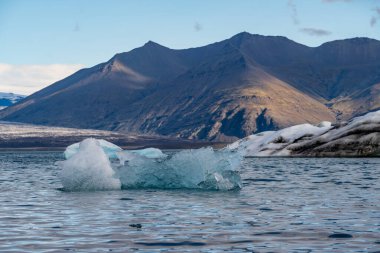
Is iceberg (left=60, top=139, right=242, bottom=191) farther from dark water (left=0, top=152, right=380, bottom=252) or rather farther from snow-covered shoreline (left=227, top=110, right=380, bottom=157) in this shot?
snow-covered shoreline (left=227, top=110, right=380, bottom=157)

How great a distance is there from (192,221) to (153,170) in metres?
13.8

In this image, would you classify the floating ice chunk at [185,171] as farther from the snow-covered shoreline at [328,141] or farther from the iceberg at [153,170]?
the snow-covered shoreline at [328,141]

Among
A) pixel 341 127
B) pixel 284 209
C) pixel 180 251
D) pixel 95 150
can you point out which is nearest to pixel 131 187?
pixel 95 150

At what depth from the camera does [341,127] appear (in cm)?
8812

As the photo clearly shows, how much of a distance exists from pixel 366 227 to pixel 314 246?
3814 mm

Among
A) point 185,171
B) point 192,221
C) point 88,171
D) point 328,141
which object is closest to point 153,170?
point 185,171

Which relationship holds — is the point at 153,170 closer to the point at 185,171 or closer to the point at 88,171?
the point at 185,171

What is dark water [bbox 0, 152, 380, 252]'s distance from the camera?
54.7 feet

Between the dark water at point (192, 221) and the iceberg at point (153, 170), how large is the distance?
1.14m

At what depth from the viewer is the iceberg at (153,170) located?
1308 inches

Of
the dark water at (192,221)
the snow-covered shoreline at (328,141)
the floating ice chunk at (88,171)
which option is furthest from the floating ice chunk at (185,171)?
the snow-covered shoreline at (328,141)

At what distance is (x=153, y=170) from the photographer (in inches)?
1377

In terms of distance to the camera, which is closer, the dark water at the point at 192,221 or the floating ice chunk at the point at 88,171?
the dark water at the point at 192,221

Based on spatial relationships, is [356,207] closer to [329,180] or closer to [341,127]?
[329,180]
